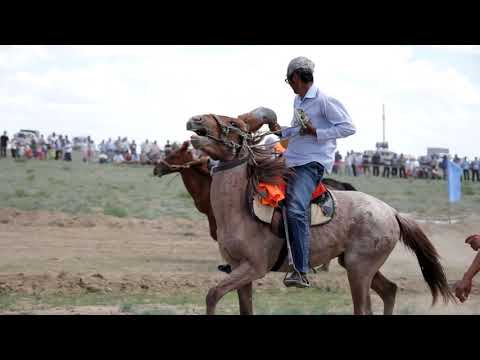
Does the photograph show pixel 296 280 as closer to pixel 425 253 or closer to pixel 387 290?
pixel 387 290

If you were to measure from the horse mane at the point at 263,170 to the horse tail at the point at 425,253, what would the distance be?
4.75ft

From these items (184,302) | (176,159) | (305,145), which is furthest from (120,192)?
(305,145)

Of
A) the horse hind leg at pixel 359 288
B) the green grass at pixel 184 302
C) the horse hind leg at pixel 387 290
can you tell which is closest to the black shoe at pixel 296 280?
the horse hind leg at pixel 359 288

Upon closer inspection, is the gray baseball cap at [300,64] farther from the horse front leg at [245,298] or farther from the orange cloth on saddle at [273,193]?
the horse front leg at [245,298]

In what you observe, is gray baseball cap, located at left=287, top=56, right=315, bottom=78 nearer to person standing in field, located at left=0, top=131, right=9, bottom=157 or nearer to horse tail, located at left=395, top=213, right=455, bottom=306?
horse tail, located at left=395, top=213, right=455, bottom=306

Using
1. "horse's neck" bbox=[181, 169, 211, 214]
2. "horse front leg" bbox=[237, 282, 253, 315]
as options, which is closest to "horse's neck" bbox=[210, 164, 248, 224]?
"horse front leg" bbox=[237, 282, 253, 315]

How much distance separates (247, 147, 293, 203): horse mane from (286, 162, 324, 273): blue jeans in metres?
0.13

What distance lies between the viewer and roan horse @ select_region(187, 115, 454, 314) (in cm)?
779

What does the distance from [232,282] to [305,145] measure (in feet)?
5.66

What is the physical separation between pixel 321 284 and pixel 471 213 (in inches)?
711

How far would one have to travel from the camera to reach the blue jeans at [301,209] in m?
7.71

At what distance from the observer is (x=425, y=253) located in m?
8.49

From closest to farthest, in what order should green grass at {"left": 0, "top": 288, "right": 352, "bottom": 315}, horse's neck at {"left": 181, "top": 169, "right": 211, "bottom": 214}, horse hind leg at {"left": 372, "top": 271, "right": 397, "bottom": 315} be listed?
horse hind leg at {"left": 372, "top": 271, "right": 397, "bottom": 315}, green grass at {"left": 0, "top": 288, "right": 352, "bottom": 315}, horse's neck at {"left": 181, "top": 169, "right": 211, "bottom": 214}
